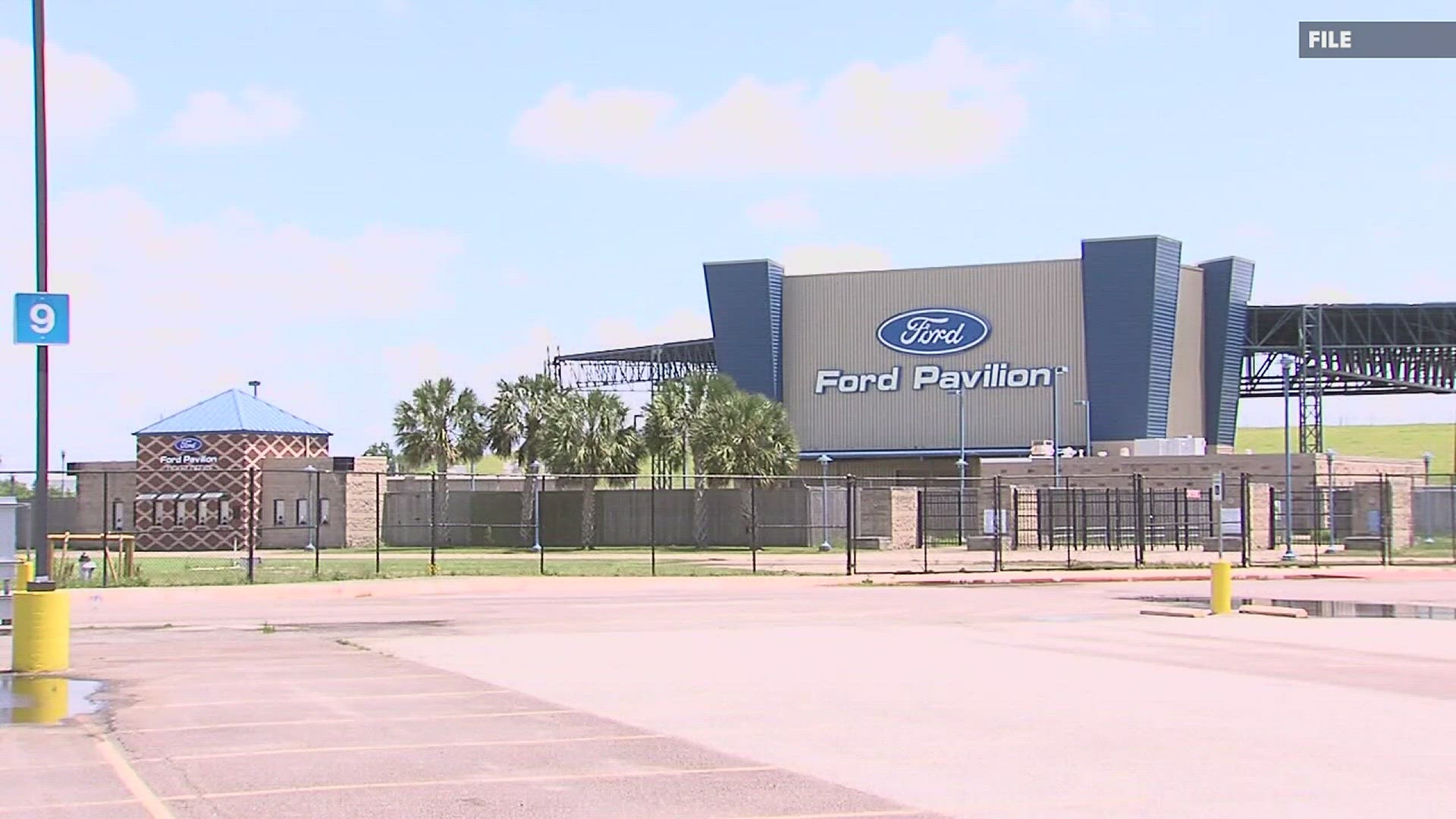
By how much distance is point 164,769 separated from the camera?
34.5ft

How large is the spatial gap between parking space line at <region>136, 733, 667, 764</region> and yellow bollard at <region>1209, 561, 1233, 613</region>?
15.4 m

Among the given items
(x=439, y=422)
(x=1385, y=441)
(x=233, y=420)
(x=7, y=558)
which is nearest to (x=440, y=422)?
(x=439, y=422)

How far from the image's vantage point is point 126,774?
34.0ft

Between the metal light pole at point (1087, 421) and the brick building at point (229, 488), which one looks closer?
the brick building at point (229, 488)

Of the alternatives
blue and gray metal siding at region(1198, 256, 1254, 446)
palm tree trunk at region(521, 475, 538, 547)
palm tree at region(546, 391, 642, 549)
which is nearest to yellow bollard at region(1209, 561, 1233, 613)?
palm tree trunk at region(521, 475, 538, 547)

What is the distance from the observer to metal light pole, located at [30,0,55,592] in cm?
1659

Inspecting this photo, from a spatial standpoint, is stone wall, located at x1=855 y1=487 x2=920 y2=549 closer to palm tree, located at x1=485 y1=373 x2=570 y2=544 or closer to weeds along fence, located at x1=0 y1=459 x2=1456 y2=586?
weeds along fence, located at x1=0 y1=459 x2=1456 y2=586

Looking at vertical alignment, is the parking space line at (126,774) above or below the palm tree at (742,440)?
below

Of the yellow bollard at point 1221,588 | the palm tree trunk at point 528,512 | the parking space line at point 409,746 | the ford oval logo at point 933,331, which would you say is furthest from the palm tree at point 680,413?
the parking space line at point 409,746

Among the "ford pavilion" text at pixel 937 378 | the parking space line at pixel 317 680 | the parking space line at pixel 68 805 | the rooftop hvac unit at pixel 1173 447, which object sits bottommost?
the parking space line at pixel 317 680

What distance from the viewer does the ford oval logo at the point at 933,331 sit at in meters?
84.5

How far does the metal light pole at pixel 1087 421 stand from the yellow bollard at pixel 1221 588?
55343 mm

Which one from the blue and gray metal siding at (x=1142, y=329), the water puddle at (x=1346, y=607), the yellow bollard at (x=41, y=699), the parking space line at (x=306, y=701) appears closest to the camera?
the yellow bollard at (x=41, y=699)

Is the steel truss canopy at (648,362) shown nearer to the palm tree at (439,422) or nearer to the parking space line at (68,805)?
the palm tree at (439,422)
